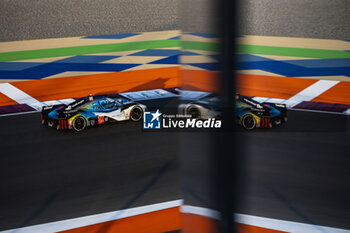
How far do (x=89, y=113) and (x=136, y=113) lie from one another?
932 mm

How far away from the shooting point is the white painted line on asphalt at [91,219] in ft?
14.6

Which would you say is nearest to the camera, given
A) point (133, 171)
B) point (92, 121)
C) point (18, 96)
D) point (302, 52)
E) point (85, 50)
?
point (133, 171)

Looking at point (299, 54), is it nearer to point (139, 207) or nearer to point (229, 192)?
point (139, 207)

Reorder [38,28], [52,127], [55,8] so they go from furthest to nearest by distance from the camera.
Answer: [55,8], [38,28], [52,127]

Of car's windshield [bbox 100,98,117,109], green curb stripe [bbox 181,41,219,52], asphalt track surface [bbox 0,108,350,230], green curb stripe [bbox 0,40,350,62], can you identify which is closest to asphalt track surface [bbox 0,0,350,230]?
asphalt track surface [bbox 0,108,350,230]

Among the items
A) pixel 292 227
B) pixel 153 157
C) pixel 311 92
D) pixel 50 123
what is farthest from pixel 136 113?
pixel 311 92

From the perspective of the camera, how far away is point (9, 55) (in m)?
13.7

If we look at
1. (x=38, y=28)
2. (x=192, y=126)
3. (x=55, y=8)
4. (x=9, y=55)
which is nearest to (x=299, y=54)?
(x=9, y=55)

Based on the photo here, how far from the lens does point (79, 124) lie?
743 centimetres

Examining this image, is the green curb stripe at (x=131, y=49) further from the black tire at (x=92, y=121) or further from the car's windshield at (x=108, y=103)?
the black tire at (x=92, y=121)

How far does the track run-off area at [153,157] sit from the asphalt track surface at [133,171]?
0.01 m

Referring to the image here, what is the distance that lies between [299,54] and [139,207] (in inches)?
421

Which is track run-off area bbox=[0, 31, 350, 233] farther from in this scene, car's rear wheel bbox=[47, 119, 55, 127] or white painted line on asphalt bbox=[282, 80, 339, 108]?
car's rear wheel bbox=[47, 119, 55, 127]

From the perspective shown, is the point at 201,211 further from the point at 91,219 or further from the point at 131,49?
the point at 131,49
